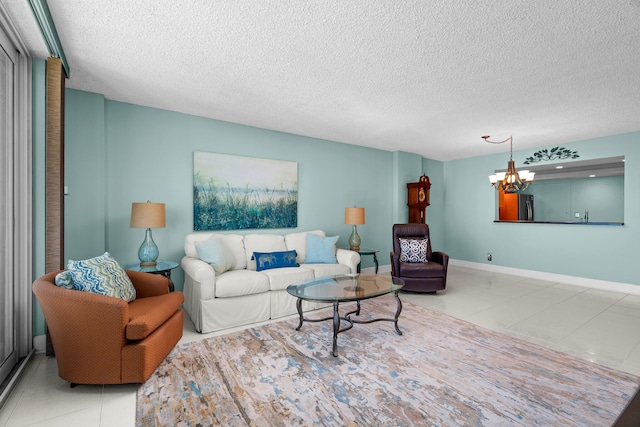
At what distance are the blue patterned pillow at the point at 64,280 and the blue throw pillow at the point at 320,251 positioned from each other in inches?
103

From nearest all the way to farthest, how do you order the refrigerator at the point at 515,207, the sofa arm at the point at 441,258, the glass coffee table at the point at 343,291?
the glass coffee table at the point at 343,291, the sofa arm at the point at 441,258, the refrigerator at the point at 515,207

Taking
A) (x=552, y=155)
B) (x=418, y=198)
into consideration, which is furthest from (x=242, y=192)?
(x=552, y=155)

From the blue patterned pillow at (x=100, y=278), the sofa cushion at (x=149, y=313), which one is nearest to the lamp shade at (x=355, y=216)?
the sofa cushion at (x=149, y=313)

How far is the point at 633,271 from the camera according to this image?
15.1ft

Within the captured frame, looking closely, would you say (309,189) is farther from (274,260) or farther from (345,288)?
(345,288)

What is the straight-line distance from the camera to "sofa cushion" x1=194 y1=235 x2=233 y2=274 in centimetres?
335

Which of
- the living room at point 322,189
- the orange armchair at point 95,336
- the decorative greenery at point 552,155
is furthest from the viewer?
the decorative greenery at point 552,155

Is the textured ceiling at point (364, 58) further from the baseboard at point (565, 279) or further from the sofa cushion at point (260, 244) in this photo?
the baseboard at point (565, 279)

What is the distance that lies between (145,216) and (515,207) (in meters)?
7.32

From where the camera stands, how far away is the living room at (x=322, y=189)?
3.19m

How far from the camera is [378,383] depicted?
2.12 m

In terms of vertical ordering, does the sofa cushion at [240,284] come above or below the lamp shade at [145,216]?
below

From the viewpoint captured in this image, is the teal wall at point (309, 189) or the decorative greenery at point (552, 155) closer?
the teal wall at point (309, 189)

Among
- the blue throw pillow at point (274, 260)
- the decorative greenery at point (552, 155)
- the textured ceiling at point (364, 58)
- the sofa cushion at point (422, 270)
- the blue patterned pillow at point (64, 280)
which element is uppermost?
the textured ceiling at point (364, 58)
